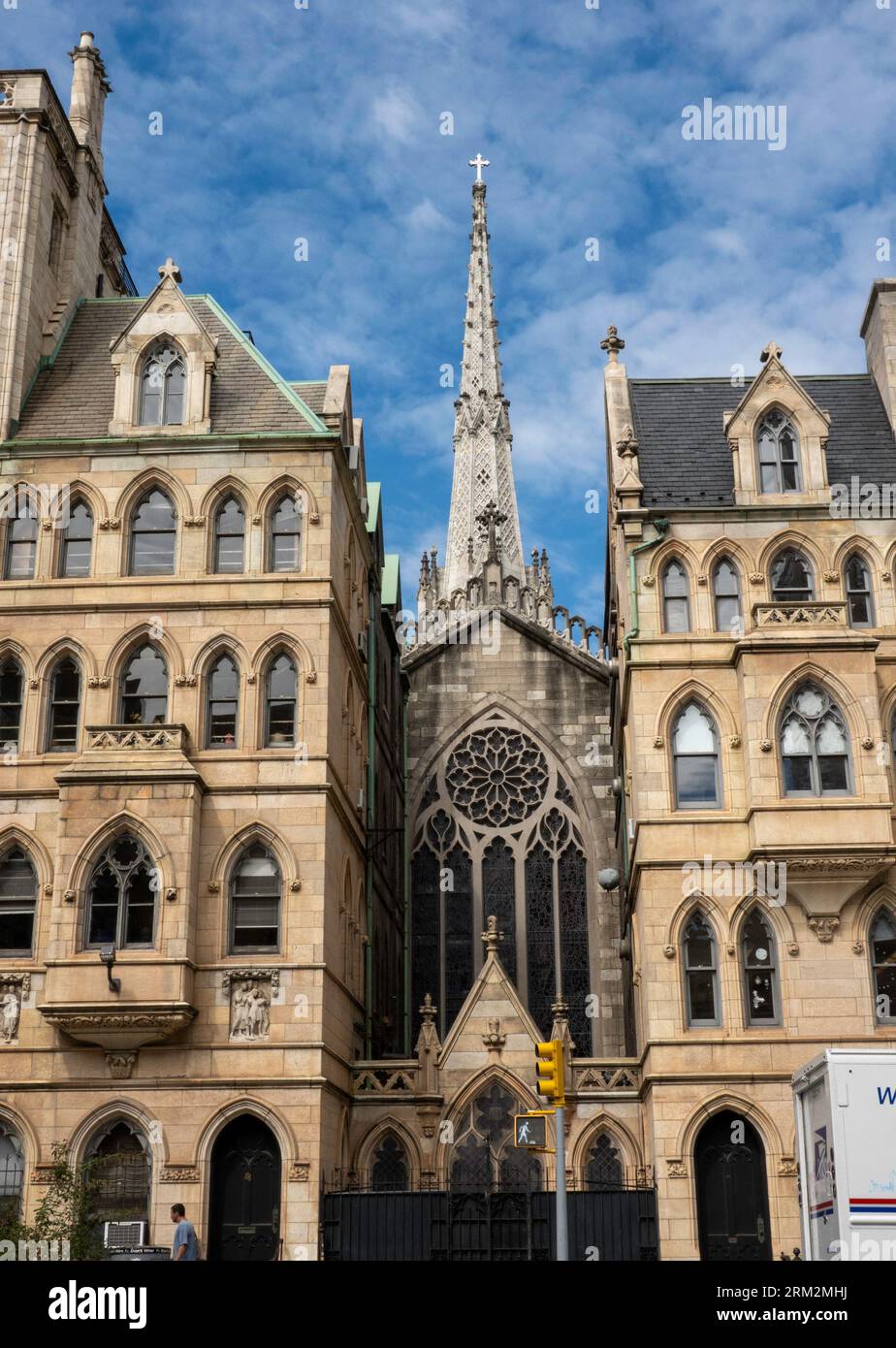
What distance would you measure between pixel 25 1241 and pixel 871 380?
80.5ft

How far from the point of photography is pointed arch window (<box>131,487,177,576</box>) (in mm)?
30125

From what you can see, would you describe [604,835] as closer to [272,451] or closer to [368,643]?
[368,643]

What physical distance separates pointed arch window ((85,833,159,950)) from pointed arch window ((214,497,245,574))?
5.51 meters

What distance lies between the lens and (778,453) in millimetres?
31594

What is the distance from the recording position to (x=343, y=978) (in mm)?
29703

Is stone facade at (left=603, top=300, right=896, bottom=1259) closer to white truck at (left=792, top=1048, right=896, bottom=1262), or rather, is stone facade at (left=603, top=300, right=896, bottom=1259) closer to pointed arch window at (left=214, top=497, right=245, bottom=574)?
pointed arch window at (left=214, top=497, right=245, bottom=574)

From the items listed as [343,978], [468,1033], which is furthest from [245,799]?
[468,1033]

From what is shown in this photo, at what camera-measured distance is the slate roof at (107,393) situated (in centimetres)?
3117

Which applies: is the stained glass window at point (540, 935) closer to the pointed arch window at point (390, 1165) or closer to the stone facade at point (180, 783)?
the stone facade at point (180, 783)

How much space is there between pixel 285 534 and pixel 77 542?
398cm

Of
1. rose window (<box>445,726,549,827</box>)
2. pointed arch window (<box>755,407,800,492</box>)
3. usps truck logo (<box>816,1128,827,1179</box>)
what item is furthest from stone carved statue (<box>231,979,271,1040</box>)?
rose window (<box>445,726,549,827</box>)

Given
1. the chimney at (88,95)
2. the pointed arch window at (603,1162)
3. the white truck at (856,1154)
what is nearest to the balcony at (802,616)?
the pointed arch window at (603,1162)
